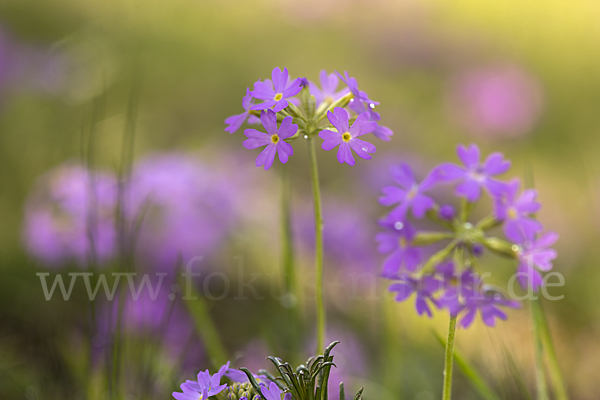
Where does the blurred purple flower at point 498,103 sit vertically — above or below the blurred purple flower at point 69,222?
above

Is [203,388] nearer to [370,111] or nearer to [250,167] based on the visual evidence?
[370,111]

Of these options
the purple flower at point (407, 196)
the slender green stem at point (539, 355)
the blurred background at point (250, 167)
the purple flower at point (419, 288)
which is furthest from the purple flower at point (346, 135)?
the slender green stem at point (539, 355)

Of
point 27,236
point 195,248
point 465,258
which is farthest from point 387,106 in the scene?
point 465,258

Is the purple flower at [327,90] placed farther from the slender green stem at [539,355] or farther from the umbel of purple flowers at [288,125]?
the slender green stem at [539,355]

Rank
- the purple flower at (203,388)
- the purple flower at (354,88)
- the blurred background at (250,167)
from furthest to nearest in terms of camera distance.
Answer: the blurred background at (250,167), the purple flower at (354,88), the purple flower at (203,388)

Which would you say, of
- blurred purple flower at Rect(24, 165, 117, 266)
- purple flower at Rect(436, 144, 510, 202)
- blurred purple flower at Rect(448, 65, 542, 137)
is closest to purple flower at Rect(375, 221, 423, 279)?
purple flower at Rect(436, 144, 510, 202)

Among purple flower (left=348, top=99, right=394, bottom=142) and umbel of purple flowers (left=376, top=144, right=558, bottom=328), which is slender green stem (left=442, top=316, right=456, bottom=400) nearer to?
umbel of purple flowers (left=376, top=144, right=558, bottom=328)

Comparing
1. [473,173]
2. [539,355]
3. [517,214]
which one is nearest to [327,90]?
[473,173]
